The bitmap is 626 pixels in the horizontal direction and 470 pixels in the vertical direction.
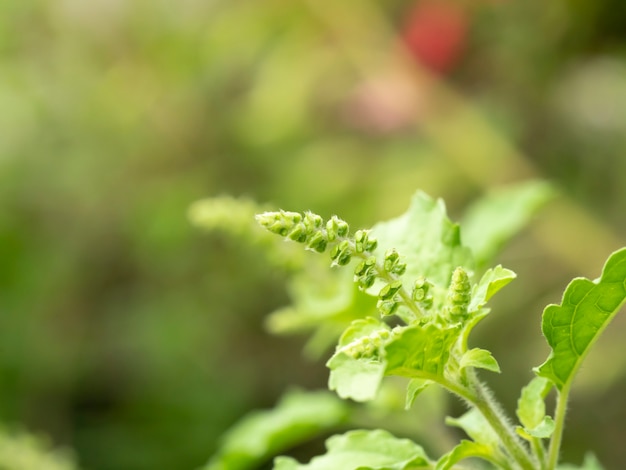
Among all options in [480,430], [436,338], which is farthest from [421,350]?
[480,430]

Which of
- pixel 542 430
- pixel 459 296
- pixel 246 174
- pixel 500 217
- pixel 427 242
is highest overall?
pixel 246 174

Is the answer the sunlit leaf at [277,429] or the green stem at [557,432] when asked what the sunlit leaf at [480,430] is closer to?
the green stem at [557,432]

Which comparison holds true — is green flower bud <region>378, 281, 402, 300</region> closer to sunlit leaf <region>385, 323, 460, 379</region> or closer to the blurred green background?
sunlit leaf <region>385, 323, 460, 379</region>

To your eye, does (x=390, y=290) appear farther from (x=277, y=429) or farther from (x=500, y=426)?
(x=277, y=429)

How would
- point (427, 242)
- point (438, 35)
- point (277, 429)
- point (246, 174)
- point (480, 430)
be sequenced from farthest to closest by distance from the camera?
point (246, 174) → point (438, 35) → point (277, 429) → point (427, 242) → point (480, 430)

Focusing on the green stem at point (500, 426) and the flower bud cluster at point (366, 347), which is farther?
the green stem at point (500, 426)

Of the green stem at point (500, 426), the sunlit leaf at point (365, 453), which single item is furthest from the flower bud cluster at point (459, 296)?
the sunlit leaf at point (365, 453)

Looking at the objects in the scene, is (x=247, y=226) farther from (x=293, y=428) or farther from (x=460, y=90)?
(x=460, y=90)

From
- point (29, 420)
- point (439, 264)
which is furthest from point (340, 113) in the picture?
point (439, 264)
